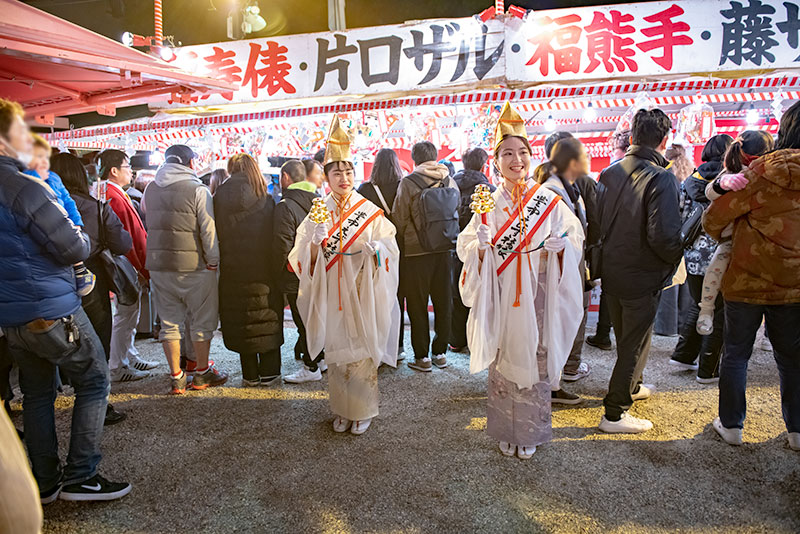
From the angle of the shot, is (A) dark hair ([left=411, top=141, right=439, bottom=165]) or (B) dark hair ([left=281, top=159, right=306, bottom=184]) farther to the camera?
(A) dark hair ([left=411, top=141, right=439, bottom=165])

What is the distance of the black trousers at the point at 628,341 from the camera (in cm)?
255

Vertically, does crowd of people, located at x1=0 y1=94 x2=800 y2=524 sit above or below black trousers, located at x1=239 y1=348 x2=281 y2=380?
above

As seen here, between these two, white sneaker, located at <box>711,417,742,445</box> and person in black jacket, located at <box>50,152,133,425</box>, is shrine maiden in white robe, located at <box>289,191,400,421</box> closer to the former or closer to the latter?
person in black jacket, located at <box>50,152,133,425</box>

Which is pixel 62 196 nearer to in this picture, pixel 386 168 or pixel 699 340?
pixel 386 168

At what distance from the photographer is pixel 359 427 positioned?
9.16 feet

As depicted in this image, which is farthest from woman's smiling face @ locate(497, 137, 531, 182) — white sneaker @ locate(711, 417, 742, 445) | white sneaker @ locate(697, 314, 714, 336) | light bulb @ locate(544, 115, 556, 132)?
light bulb @ locate(544, 115, 556, 132)

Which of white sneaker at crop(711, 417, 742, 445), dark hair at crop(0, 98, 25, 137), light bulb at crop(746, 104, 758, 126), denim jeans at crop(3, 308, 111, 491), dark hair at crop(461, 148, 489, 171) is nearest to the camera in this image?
dark hair at crop(0, 98, 25, 137)

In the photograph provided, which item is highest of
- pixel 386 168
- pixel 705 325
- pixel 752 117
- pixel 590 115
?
pixel 590 115

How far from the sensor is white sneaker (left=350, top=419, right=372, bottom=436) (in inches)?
109

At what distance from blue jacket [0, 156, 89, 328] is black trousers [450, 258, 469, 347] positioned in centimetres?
305

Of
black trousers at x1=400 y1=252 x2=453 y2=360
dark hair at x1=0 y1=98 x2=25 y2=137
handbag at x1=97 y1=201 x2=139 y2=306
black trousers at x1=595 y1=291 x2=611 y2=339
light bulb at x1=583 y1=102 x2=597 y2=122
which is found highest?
light bulb at x1=583 y1=102 x2=597 y2=122

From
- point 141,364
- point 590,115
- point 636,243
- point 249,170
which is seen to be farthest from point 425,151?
point 590,115

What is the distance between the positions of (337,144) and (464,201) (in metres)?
1.77

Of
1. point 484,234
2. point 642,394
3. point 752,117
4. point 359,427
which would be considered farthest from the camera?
point 752,117
